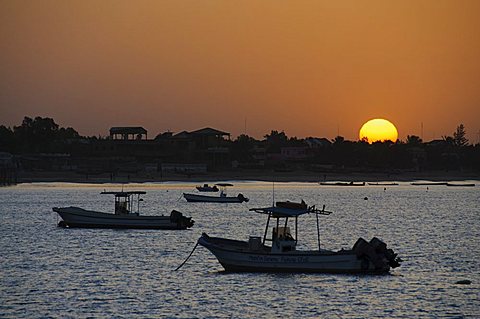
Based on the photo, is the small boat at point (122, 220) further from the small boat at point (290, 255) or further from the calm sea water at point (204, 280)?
the small boat at point (290, 255)

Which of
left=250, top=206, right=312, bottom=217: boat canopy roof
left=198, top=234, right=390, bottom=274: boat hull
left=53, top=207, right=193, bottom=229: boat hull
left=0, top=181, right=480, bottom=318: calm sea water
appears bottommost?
left=0, top=181, right=480, bottom=318: calm sea water

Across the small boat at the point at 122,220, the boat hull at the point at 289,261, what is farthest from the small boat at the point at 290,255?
the small boat at the point at 122,220

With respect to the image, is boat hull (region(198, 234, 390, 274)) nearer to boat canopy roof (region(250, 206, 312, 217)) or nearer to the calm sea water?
the calm sea water

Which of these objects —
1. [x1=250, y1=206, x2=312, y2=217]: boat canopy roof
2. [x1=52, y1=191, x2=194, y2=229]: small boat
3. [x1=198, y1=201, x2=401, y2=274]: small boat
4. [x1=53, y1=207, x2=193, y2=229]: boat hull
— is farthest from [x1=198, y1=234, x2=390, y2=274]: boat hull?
[x1=53, y1=207, x2=193, y2=229]: boat hull

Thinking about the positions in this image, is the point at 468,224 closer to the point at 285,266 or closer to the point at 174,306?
the point at 285,266

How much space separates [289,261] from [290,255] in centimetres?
43

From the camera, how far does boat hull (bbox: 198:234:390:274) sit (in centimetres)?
5484

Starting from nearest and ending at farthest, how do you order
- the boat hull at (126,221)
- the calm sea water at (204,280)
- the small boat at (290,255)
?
1. the calm sea water at (204,280)
2. the small boat at (290,255)
3. the boat hull at (126,221)

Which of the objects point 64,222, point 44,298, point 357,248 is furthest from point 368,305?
point 64,222

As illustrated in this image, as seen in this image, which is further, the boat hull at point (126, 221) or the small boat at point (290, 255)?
the boat hull at point (126, 221)

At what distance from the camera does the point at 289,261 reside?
55.0 metres

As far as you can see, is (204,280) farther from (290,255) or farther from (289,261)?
(290,255)

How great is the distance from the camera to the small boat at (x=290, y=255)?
54.7 metres

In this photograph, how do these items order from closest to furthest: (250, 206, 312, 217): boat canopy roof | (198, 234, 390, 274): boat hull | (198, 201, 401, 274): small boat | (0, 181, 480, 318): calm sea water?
1. (0, 181, 480, 318): calm sea water
2. (250, 206, 312, 217): boat canopy roof
3. (198, 201, 401, 274): small boat
4. (198, 234, 390, 274): boat hull
